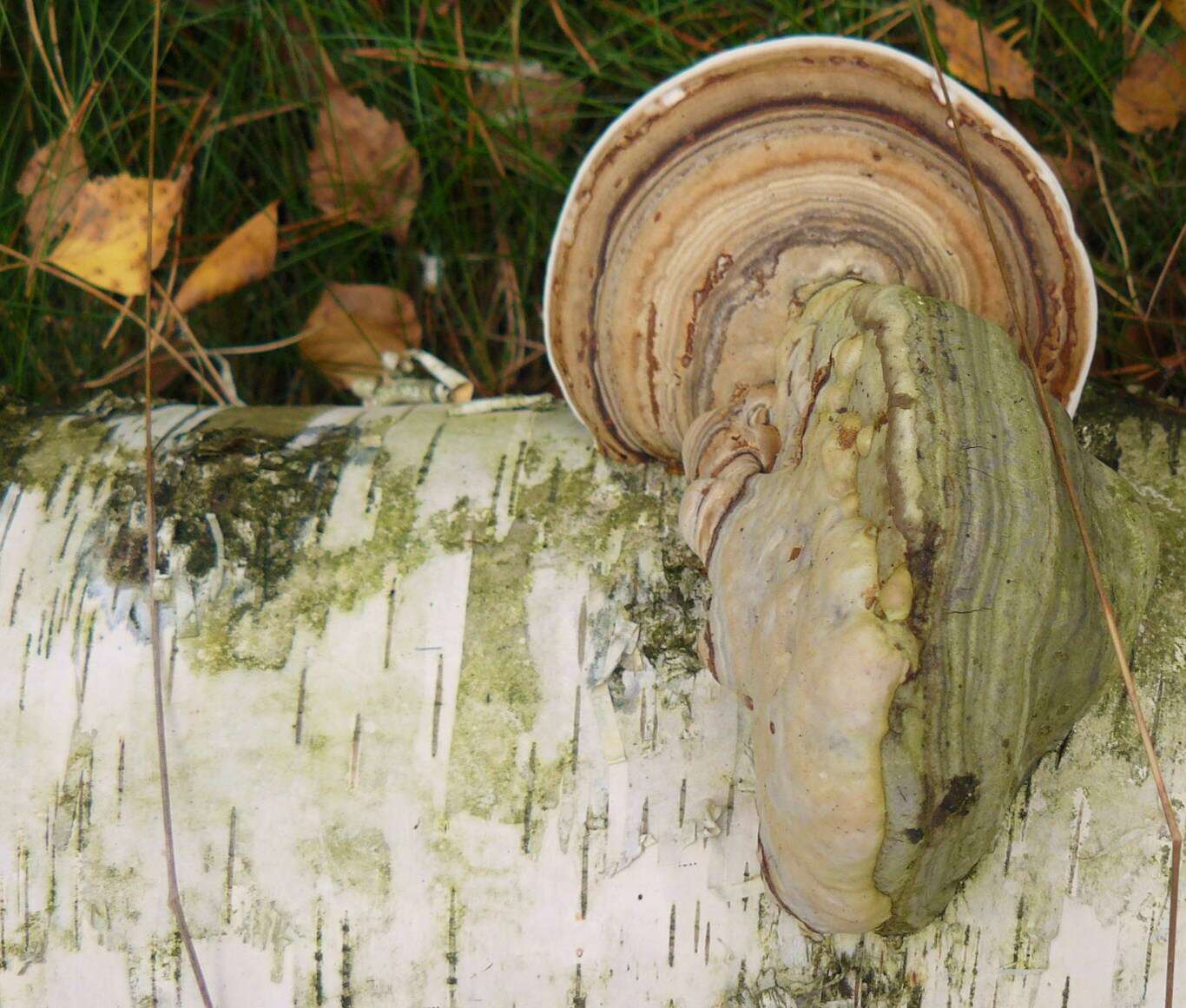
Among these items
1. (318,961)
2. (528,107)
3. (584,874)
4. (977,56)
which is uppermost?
(977,56)

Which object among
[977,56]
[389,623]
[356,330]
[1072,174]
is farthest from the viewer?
[356,330]

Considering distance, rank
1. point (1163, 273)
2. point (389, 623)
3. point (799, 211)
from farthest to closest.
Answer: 1. point (1163, 273)
2. point (389, 623)
3. point (799, 211)

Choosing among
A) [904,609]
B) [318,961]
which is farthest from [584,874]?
[904,609]

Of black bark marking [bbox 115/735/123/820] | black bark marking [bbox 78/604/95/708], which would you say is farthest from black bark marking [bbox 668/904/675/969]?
black bark marking [bbox 78/604/95/708]

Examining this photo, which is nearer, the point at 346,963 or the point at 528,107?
the point at 346,963

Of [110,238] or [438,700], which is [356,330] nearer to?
[110,238]

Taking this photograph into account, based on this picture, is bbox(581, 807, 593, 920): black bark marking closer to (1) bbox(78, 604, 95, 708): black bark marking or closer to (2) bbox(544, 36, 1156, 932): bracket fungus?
(2) bbox(544, 36, 1156, 932): bracket fungus

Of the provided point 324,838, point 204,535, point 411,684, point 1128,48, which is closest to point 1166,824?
point 411,684

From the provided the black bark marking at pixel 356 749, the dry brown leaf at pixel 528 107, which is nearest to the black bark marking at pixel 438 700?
the black bark marking at pixel 356 749
